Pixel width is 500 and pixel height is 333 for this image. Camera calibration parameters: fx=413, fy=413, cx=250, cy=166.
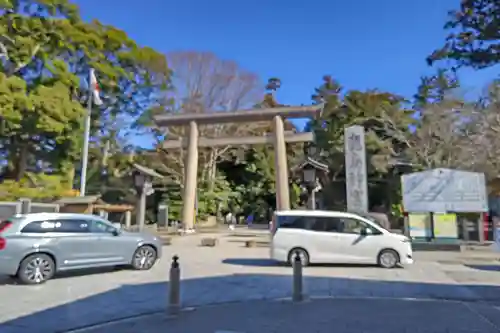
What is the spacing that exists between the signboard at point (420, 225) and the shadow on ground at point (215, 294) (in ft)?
29.3

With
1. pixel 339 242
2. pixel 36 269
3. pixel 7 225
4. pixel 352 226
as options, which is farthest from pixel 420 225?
pixel 7 225

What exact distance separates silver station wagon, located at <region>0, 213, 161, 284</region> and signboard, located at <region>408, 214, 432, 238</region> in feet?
39.5

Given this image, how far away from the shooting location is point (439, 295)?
8.28 m

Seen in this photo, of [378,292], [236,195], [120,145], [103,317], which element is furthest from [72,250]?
[236,195]

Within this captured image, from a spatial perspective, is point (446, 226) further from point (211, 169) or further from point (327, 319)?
point (211, 169)

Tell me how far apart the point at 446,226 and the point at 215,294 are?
13119 mm

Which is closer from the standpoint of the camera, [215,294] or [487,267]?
[215,294]

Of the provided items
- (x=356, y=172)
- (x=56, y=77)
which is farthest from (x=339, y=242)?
(x=56, y=77)

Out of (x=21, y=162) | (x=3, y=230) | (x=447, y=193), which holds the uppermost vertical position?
(x=21, y=162)

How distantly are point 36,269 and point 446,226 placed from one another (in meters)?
15.7

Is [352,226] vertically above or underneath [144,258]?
above

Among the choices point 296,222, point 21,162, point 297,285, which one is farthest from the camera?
point 21,162

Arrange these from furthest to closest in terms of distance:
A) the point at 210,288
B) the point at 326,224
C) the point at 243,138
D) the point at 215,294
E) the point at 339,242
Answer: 1. the point at 243,138
2. the point at 326,224
3. the point at 339,242
4. the point at 210,288
5. the point at 215,294

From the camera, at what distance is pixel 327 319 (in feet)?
20.4
